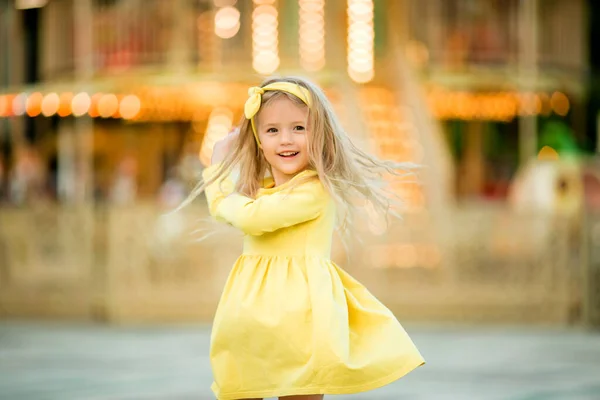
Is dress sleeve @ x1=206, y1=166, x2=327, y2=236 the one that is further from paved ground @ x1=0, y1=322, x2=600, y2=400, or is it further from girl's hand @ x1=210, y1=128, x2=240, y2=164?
paved ground @ x1=0, y1=322, x2=600, y2=400

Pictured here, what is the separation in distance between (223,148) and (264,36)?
1475 cm

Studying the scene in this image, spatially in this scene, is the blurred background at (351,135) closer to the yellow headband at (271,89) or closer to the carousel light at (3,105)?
the carousel light at (3,105)

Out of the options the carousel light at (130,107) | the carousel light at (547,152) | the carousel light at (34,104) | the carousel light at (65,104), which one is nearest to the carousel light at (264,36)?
the carousel light at (130,107)

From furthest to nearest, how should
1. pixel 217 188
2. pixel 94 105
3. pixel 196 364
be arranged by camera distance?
pixel 94 105, pixel 196 364, pixel 217 188

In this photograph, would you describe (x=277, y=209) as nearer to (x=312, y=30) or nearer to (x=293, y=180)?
(x=293, y=180)

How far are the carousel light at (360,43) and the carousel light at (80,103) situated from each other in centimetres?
416

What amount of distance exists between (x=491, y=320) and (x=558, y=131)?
27.0 ft

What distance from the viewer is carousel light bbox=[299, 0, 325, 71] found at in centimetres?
1895

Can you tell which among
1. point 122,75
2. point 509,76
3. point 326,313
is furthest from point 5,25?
point 326,313

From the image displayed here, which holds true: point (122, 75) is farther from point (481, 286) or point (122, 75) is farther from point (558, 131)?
point (481, 286)

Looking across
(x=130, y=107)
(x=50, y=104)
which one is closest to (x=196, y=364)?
(x=50, y=104)

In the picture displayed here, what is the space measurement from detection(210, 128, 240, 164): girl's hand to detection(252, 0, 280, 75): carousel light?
47.4 feet

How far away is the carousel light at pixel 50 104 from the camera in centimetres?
2033

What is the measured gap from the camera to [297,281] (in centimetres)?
437
